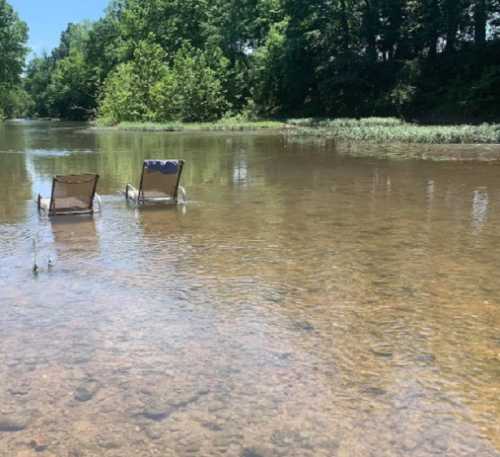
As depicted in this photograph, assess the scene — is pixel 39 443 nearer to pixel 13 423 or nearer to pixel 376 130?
pixel 13 423

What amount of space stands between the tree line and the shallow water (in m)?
37.0

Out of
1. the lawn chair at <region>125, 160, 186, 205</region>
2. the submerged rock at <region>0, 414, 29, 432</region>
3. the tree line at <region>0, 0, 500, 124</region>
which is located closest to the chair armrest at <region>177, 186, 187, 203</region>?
the lawn chair at <region>125, 160, 186, 205</region>

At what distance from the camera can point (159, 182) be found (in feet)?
37.2

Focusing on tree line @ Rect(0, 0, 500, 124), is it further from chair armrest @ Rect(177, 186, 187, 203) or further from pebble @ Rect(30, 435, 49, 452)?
pebble @ Rect(30, 435, 49, 452)

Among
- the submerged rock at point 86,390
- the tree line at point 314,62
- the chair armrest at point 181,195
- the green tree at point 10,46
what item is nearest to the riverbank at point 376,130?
the tree line at point 314,62

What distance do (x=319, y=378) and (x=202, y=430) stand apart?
1038 mm

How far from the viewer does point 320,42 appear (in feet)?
170

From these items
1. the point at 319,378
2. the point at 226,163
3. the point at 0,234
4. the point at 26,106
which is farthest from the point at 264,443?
the point at 26,106

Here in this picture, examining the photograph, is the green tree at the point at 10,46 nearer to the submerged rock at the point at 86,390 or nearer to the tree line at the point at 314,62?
the tree line at the point at 314,62

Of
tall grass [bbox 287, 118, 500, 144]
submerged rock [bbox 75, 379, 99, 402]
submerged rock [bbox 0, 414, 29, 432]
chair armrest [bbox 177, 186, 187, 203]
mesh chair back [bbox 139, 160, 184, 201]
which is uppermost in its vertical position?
tall grass [bbox 287, 118, 500, 144]

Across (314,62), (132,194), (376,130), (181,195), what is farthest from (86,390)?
(314,62)

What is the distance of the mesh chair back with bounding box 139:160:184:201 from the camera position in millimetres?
11137

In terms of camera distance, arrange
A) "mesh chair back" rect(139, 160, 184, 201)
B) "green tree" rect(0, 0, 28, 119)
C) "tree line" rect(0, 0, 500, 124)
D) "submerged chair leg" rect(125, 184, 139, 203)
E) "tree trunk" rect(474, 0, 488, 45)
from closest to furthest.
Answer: "mesh chair back" rect(139, 160, 184, 201), "submerged chair leg" rect(125, 184, 139, 203), "tree trunk" rect(474, 0, 488, 45), "tree line" rect(0, 0, 500, 124), "green tree" rect(0, 0, 28, 119)

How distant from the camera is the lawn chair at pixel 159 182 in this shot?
11148 millimetres
